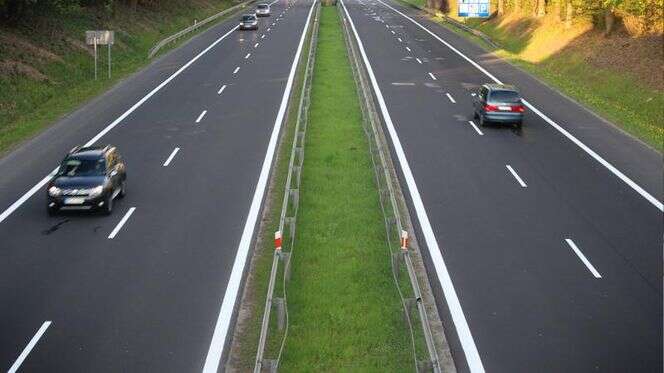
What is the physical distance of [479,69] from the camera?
4528 centimetres

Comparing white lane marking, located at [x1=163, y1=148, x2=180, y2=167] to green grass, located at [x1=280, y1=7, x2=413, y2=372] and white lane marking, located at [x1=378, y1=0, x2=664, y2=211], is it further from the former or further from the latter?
white lane marking, located at [x1=378, y1=0, x2=664, y2=211]

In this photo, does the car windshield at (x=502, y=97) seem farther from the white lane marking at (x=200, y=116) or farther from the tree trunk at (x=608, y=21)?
the tree trunk at (x=608, y=21)

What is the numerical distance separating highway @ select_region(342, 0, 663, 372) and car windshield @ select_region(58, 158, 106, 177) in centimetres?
842

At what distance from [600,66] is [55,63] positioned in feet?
95.7

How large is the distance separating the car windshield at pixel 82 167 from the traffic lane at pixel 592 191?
1256 centimetres

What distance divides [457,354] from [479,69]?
1358 inches

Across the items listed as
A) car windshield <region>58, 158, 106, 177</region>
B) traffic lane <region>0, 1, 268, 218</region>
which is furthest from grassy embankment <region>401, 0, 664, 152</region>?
traffic lane <region>0, 1, 268, 218</region>

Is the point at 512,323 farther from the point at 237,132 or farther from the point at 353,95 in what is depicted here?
the point at 353,95

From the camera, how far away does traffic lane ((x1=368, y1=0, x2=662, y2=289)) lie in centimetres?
1769

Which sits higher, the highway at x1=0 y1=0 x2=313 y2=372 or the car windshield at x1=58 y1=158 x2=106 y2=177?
the car windshield at x1=58 y1=158 x2=106 y2=177

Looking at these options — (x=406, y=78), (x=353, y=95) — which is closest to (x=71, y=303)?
(x=353, y=95)

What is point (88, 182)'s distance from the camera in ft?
65.2

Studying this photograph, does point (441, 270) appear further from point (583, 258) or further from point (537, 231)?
point (537, 231)

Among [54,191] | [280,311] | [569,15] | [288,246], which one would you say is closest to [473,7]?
[569,15]
